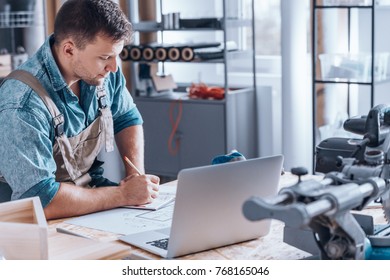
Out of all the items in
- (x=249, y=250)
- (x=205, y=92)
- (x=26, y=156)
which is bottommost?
(x=249, y=250)

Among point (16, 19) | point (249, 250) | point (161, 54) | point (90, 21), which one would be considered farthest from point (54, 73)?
point (161, 54)

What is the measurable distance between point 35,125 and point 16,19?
293 centimetres

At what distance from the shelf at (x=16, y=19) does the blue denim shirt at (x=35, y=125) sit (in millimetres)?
2580

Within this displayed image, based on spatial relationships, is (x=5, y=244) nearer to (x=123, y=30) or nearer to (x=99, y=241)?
(x=99, y=241)

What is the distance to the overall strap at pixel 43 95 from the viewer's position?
104 inches

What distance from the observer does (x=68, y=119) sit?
2760 mm

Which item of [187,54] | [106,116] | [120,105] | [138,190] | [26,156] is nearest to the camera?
[26,156]

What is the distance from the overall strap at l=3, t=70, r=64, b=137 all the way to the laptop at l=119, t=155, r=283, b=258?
62cm

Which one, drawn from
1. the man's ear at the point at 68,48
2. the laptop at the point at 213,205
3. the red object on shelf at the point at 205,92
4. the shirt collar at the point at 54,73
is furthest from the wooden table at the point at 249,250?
the red object on shelf at the point at 205,92

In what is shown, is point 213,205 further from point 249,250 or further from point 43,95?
point 43,95

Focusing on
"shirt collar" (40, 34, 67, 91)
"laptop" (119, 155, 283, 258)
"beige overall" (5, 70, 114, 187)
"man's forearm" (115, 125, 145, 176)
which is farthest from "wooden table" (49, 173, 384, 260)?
"man's forearm" (115, 125, 145, 176)

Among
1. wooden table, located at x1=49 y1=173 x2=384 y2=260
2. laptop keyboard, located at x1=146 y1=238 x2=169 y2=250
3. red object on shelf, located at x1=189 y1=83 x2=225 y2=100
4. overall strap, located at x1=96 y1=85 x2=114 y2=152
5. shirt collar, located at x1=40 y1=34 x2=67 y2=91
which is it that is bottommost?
wooden table, located at x1=49 y1=173 x2=384 y2=260

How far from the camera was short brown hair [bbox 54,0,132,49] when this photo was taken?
8.79 feet

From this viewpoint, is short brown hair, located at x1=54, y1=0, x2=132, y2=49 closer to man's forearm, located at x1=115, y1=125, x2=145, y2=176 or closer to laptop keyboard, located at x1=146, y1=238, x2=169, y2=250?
man's forearm, located at x1=115, y1=125, x2=145, y2=176
